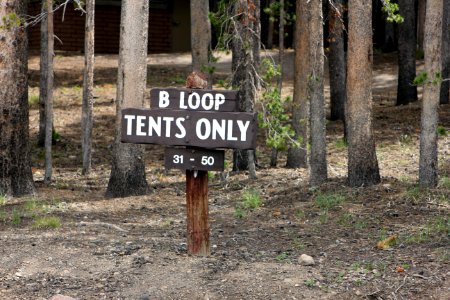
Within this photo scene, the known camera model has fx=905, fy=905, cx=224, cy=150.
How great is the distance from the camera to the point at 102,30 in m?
35.0

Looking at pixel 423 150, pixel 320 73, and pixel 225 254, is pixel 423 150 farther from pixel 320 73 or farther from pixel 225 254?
pixel 225 254

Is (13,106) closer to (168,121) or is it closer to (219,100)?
(168,121)

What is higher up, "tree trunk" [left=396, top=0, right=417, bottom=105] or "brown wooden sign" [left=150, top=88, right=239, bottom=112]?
"tree trunk" [left=396, top=0, right=417, bottom=105]

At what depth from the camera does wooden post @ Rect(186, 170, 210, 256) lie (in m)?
9.61

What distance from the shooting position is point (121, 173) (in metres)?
14.3

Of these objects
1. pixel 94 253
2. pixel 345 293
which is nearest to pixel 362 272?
pixel 345 293

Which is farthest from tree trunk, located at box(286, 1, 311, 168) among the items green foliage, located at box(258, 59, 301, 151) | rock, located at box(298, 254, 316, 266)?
rock, located at box(298, 254, 316, 266)

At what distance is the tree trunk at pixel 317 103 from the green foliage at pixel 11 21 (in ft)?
14.6

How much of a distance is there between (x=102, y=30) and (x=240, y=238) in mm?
24975

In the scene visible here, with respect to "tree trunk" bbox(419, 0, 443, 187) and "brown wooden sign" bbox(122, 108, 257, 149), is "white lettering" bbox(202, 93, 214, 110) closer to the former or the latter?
"brown wooden sign" bbox(122, 108, 257, 149)

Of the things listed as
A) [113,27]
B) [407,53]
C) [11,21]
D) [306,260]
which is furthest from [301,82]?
[113,27]

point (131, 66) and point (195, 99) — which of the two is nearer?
point (195, 99)

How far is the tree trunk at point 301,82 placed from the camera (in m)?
16.5

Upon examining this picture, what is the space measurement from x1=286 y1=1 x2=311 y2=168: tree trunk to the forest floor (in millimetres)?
402
